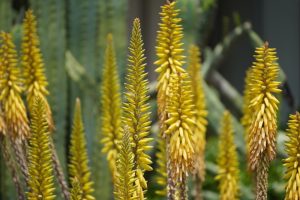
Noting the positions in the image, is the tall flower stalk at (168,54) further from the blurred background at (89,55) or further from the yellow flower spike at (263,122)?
the blurred background at (89,55)

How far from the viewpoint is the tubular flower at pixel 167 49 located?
338 cm

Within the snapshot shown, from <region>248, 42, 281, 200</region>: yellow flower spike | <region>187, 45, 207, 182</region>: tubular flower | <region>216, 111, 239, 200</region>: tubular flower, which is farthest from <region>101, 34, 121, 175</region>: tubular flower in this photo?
<region>248, 42, 281, 200</region>: yellow flower spike

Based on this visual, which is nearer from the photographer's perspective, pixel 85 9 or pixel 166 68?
pixel 166 68

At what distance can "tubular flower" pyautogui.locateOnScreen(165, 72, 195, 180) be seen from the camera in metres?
3.37

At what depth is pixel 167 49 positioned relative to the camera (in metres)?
3.52

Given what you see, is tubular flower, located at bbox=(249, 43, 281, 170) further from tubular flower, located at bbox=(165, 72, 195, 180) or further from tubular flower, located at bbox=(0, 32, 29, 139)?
tubular flower, located at bbox=(0, 32, 29, 139)

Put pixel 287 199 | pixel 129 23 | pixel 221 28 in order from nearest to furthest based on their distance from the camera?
pixel 287 199
pixel 129 23
pixel 221 28

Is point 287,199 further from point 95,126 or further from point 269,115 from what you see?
point 95,126

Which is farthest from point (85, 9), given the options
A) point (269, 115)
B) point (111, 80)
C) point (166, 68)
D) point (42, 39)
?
point (269, 115)

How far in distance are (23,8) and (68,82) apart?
58 centimetres

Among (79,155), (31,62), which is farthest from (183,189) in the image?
(31,62)

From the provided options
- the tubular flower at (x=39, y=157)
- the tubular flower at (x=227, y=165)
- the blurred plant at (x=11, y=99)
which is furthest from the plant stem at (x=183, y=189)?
the blurred plant at (x=11, y=99)

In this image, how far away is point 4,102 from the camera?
13.5 ft

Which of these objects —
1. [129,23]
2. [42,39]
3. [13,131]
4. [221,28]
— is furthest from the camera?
[221,28]
